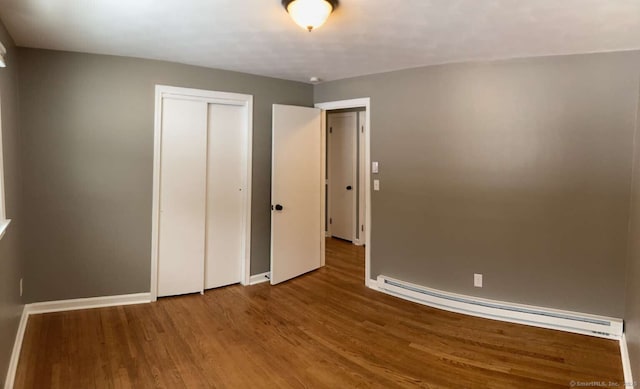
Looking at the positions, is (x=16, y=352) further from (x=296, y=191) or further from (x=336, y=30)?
(x=336, y=30)

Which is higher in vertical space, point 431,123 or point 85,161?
point 431,123

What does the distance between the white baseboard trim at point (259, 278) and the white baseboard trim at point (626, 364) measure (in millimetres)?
3102

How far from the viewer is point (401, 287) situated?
137 inches

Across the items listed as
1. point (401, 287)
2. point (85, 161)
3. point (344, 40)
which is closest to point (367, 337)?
point (401, 287)

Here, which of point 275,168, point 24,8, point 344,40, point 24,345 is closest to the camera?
point 24,8

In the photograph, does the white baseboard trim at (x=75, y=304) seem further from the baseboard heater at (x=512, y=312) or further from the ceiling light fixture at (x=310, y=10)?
the ceiling light fixture at (x=310, y=10)

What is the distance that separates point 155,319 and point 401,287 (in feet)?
7.64

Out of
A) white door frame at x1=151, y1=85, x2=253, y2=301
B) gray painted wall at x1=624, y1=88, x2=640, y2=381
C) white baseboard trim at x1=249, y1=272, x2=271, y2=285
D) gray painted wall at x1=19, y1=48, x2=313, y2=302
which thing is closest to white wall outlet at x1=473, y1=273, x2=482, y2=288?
gray painted wall at x1=624, y1=88, x2=640, y2=381

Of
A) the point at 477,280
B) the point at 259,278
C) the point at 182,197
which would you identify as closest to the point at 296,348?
the point at 259,278

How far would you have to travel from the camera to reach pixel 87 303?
312cm

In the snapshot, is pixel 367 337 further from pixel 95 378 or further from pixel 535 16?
pixel 535 16

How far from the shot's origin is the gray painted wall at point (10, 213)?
80.6 inches

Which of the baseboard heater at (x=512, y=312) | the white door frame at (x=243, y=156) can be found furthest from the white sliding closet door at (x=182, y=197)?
the baseboard heater at (x=512, y=312)

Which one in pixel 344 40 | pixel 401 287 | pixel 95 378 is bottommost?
pixel 95 378
